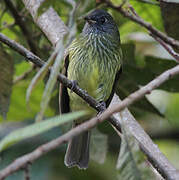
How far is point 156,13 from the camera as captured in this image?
12.4 ft

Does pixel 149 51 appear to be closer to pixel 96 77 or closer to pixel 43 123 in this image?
pixel 96 77

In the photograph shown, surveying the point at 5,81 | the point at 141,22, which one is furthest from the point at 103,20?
the point at 141,22

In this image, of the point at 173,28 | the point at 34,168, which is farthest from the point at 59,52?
the point at 34,168

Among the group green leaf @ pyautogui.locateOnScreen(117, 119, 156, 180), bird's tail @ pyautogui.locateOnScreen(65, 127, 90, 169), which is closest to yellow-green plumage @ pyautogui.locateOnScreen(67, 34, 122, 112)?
bird's tail @ pyautogui.locateOnScreen(65, 127, 90, 169)

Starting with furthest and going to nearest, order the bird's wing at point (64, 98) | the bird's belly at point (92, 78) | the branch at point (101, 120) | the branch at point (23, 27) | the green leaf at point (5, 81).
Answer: the branch at point (23, 27)
the bird's wing at point (64, 98)
the bird's belly at point (92, 78)
the green leaf at point (5, 81)
the branch at point (101, 120)

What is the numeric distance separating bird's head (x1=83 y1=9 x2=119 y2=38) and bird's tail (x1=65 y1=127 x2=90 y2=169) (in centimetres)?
90

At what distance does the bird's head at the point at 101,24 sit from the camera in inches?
150

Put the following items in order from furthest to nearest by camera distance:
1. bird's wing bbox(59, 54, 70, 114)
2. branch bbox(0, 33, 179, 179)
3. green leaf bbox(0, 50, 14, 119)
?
bird's wing bbox(59, 54, 70, 114)
green leaf bbox(0, 50, 14, 119)
branch bbox(0, 33, 179, 179)

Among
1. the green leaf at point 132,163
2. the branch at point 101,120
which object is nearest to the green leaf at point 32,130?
the branch at point 101,120

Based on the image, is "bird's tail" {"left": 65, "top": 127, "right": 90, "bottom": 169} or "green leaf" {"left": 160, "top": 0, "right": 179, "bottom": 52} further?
"bird's tail" {"left": 65, "top": 127, "right": 90, "bottom": 169}

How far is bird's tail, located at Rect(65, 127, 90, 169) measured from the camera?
11.6 ft

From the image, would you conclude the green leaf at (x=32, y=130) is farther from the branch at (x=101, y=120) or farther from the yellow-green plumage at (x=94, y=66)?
the yellow-green plumage at (x=94, y=66)

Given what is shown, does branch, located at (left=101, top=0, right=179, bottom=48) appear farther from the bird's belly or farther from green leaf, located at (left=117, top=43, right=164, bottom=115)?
green leaf, located at (left=117, top=43, right=164, bottom=115)

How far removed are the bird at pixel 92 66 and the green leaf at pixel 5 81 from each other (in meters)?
0.43
